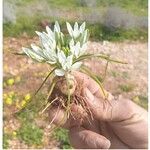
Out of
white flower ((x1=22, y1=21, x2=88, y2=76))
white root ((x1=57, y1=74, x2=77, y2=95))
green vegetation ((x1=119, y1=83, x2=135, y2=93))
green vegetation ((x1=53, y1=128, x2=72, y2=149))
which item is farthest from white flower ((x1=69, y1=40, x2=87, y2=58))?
green vegetation ((x1=119, y1=83, x2=135, y2=93))

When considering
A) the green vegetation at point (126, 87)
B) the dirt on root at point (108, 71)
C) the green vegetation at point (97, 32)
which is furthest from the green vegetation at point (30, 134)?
the green vegetation at point (97, 32)

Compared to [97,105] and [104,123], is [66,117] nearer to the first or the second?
[97,105]

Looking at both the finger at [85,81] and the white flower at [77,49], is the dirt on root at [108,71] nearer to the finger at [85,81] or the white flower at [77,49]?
the finger at [85,81]

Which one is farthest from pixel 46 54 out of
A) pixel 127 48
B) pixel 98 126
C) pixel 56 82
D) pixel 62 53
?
pixel 127 48

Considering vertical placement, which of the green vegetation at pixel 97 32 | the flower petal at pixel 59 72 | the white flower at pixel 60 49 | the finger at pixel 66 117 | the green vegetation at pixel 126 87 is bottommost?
the finger at pixel 66 117

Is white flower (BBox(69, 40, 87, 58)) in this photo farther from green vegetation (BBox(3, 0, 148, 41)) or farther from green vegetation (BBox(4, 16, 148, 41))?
green vegetation (BBox(4, 16, 148, 41))

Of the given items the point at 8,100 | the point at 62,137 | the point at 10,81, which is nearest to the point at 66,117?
the point at 62,137
